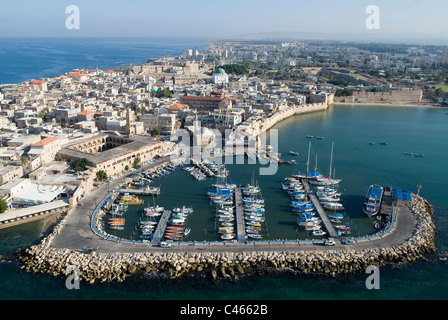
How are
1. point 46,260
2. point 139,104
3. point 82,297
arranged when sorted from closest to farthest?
point 82,297, point 46,260, point 139,104

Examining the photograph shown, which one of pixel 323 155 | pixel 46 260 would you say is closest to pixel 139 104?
pixel 323 155

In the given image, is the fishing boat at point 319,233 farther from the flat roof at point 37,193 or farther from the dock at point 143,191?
the flat roof at point 37,193

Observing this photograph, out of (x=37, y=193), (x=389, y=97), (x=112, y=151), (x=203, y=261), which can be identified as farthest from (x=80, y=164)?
(x=389, y=97)

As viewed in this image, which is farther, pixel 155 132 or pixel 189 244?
pixel 155 132

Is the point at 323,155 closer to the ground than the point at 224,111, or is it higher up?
closer to the ground

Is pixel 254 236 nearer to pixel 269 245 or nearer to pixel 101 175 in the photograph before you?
pixel 269 245

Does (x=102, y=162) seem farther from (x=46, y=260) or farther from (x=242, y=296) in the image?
(x=242, y=296)

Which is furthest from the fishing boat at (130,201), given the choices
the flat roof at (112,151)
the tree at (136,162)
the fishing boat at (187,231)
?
the tree at (136,162)
